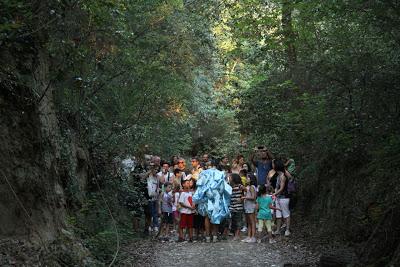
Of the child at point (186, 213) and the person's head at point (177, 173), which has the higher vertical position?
the person's head at point (177, 173)

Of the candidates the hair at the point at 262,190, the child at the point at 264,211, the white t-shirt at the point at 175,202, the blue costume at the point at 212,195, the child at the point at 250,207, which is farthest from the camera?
the white t-shirt at the point at 175,202

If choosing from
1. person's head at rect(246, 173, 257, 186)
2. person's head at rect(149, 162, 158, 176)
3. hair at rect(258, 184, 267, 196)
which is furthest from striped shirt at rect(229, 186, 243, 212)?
person's head at rect(149, 162, 158, 176)

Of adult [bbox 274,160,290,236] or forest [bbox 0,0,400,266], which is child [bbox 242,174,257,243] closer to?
adult [bbox 274,160,290,236]

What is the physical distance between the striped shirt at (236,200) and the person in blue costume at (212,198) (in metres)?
0.21

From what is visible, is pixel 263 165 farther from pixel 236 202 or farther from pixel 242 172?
pixel 236 202

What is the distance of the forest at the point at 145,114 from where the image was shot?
8141mm

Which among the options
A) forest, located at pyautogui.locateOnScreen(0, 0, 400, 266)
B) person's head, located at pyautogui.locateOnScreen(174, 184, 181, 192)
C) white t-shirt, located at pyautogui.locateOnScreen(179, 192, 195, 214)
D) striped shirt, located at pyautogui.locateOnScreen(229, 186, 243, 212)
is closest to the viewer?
forest, located at pyautogui.locateOnScreen(0, 0, 400, 266)

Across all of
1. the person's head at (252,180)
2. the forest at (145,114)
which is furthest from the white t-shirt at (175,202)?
the person's head at (252,180)

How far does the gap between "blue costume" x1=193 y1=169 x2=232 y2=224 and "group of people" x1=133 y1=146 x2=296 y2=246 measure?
0.09 meters

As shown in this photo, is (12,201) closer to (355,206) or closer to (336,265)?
(336,265)

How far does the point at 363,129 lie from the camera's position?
429 inches

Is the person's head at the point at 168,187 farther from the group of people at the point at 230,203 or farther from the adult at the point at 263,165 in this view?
the adult at the point at 263,165

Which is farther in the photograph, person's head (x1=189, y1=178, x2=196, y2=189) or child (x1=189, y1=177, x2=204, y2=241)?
person's head (x1=189, y1=178, x2=196, y2=189)

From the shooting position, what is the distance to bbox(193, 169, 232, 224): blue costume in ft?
45.0
